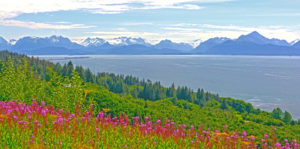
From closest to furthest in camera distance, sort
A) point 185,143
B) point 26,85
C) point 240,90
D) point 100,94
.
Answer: point 185,143 < point 26,85 < point 100,94 < point 240,90

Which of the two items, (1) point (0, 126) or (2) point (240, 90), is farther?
(2) point (240, 90)

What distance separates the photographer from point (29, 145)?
8.66 m

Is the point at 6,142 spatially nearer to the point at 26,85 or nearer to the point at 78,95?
the point at 78,95

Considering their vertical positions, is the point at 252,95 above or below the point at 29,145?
below

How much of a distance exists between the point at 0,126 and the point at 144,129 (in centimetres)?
528

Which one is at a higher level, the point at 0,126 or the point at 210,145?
the point at 0,126

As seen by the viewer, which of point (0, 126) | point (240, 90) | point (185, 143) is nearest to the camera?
point (0, 126)

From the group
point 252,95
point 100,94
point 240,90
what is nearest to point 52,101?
point 100,94

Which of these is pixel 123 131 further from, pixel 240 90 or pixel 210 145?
pixel 240 90

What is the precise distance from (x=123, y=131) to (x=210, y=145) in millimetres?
3397

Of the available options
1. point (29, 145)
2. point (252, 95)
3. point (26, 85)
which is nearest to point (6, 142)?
point (29, 145)

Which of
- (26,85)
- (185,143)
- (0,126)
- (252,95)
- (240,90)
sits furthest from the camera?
(240,90)

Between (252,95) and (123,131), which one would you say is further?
(252,95)

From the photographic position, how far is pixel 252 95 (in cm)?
14138
